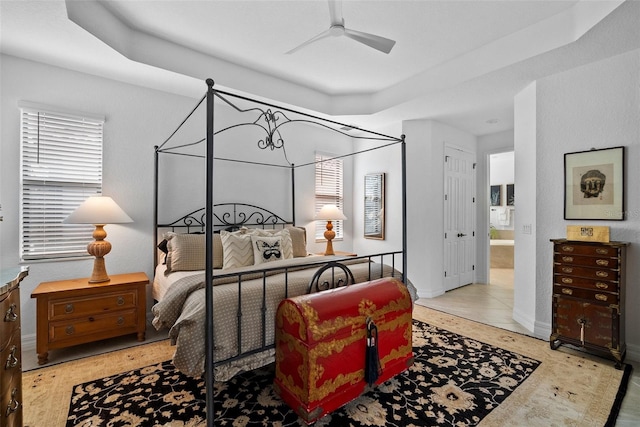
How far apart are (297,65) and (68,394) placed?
11.9 ft

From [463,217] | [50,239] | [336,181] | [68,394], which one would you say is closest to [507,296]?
[463,217]

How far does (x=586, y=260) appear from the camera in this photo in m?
2.67

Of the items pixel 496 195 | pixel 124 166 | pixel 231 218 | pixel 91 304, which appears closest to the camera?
pixel 91 304

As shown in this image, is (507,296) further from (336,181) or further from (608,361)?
(336,181)

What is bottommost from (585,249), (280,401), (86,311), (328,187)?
(280,401)

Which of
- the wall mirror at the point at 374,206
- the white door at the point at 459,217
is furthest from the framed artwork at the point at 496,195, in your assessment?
the wall mirror at the point at 374,206

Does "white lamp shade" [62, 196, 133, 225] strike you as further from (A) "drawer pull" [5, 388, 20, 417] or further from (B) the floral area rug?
(A) "drawer pull" [5, 388, 20, 417]

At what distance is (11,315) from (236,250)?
1.88 m

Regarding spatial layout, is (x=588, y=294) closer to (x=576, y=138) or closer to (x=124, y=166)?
(x=576, y=138)

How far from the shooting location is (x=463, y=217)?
5125mm

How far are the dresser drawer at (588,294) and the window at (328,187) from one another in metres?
3.20

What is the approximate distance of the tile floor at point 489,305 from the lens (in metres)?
2.41

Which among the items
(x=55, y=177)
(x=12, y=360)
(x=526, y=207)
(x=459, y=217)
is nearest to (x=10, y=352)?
(x=12, y=360)

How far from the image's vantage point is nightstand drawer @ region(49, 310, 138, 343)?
2631 mm
